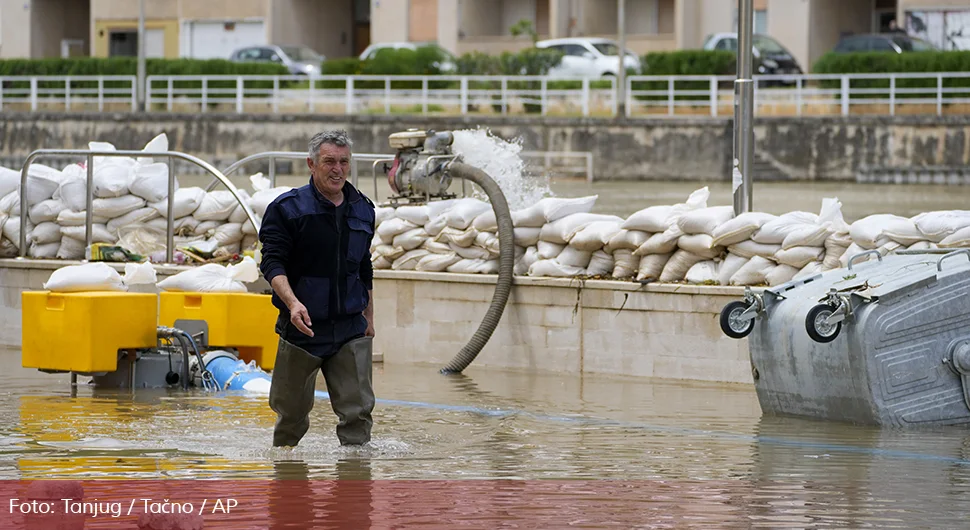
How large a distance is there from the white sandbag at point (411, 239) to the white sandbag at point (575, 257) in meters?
1.42

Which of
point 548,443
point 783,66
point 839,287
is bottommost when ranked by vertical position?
point 548,443

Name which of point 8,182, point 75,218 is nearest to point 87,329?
point 75,218

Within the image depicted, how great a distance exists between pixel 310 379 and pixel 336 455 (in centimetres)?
43

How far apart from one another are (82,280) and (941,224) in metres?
5.81

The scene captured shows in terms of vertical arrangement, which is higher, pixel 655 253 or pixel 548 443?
pixel 655 253

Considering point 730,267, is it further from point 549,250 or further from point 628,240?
point 549,250

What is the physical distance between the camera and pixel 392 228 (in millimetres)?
14125

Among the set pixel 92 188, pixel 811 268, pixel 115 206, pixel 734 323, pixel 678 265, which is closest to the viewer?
pixel 734 323

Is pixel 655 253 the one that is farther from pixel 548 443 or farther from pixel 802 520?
pixel 802 520

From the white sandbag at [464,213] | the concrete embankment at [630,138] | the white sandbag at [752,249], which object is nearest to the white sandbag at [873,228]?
the white sandbag at [752,249]

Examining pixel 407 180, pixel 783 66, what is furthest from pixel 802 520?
pixel 783 66

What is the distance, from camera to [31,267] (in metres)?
15.0

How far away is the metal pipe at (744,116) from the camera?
13.1 metres

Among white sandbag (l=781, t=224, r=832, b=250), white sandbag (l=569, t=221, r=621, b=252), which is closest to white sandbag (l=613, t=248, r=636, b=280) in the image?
white sandbag (l=569, t=221, r=621, b=252)
